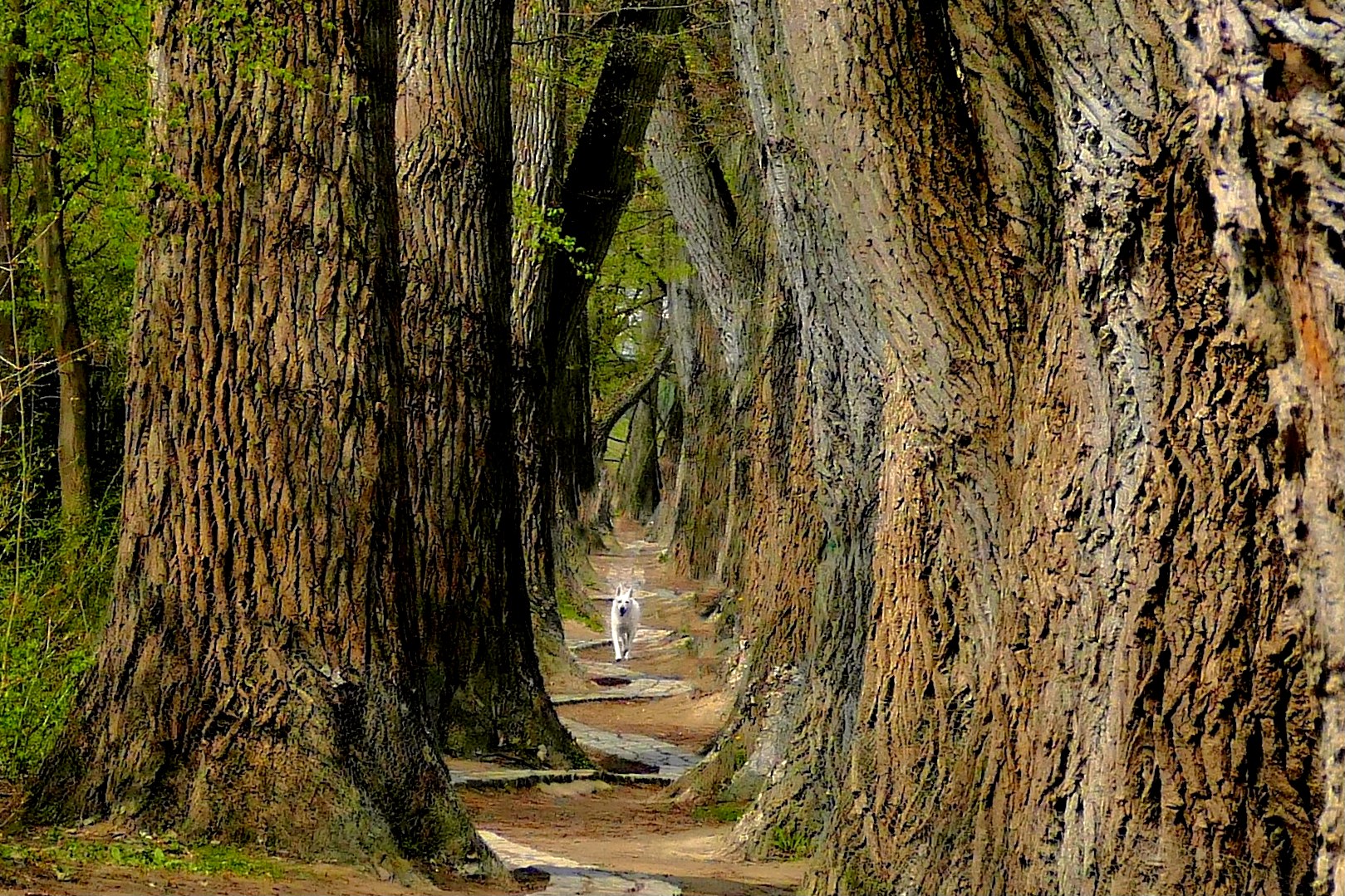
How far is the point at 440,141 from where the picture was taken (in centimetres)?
1055

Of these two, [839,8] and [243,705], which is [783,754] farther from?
[839,8]

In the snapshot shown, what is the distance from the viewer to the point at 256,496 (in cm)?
624

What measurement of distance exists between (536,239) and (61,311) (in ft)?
13.9

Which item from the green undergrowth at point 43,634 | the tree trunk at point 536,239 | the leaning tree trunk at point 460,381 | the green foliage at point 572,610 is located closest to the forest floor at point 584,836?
the leaning tree trunk at point 460,381

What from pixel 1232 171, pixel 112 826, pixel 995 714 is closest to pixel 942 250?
pixel 995 714

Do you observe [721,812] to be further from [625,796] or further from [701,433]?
[701,433]

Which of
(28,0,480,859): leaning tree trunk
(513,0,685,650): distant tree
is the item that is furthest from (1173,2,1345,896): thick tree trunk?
(513,0,685,650): distant tree

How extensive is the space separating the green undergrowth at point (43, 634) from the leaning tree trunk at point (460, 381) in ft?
7.15

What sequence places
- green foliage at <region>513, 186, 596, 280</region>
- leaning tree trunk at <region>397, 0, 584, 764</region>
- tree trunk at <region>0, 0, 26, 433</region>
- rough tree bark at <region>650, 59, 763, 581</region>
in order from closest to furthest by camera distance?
tree trunk at <region>0, 0, 26, 433</region>
leaning tree trunk at <region>397, 0, 584, 764</region>
green foliage at <region>513, 186, 596, 280</region>
rough tree bark at <region>650, 59, 763, 581</region>

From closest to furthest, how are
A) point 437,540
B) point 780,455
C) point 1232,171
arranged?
point 1232,171 → point 437,540 → point 780,455

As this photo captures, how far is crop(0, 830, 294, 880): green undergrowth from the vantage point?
17.6 feet

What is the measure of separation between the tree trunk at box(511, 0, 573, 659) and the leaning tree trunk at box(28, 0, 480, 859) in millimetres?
7319

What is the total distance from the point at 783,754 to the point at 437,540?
3020mm

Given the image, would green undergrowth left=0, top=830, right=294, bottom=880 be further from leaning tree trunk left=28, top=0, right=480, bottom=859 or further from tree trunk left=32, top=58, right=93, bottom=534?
tree trunk left=32, top=58, right=93, bottom=534
